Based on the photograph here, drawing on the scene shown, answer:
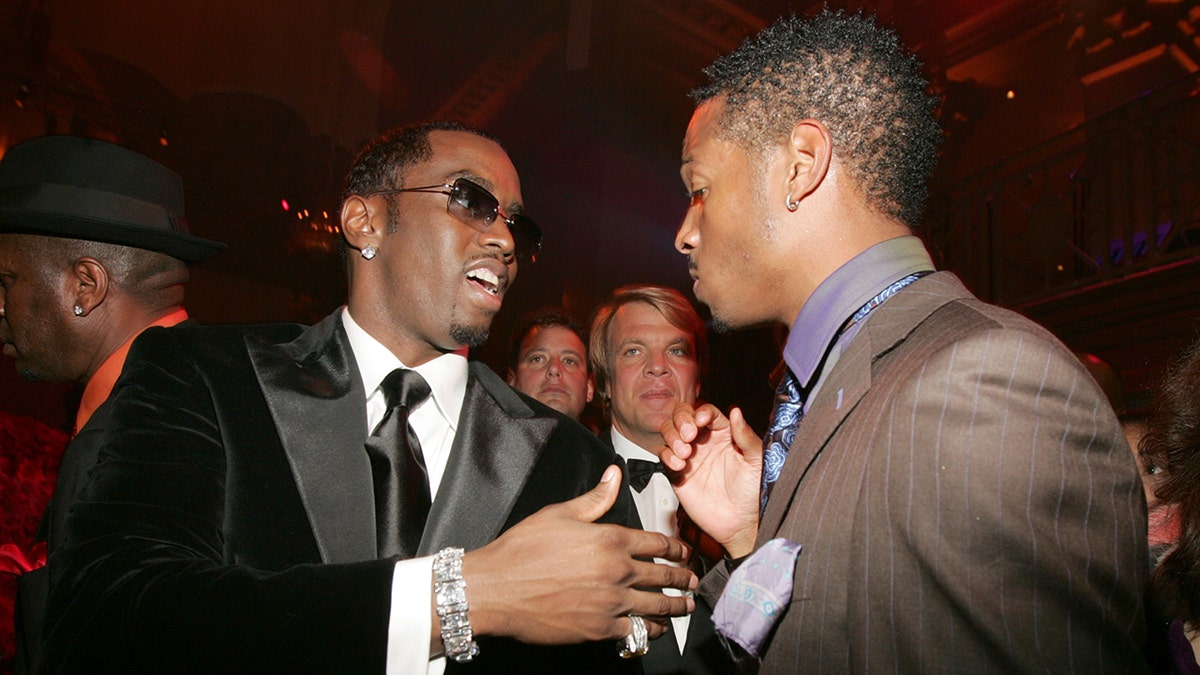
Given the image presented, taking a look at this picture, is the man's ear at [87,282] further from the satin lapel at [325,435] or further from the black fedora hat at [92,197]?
the satin lapel at [325,435]

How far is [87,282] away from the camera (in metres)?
2.82

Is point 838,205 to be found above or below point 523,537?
above

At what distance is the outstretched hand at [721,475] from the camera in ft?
7.16

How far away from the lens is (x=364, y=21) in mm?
8430

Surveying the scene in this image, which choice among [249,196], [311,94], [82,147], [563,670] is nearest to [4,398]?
[249,196]

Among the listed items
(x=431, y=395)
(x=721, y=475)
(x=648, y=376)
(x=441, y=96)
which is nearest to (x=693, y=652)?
(x=721, y=475)

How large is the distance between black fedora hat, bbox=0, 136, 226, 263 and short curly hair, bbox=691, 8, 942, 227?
6.48 feet

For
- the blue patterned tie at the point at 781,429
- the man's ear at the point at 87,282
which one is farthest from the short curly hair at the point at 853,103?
the man's ear at the point at 87,282

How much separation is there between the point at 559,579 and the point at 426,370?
103 centimetres

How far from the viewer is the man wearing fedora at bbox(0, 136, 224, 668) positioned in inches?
109

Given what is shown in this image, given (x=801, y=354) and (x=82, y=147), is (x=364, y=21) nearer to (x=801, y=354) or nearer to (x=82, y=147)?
(x=82, y=147)

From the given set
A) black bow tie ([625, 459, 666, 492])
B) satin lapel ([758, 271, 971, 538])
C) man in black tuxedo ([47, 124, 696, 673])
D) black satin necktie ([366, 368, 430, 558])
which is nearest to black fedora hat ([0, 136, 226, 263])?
man in black tuxedo ([47, 124, 696, 673])

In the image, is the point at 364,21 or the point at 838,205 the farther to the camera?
the point at 364,21

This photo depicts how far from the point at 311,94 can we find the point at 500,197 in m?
6.41
